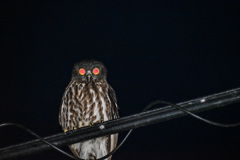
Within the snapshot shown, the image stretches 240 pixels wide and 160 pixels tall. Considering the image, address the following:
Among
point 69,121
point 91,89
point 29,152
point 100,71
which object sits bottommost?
point 29,152

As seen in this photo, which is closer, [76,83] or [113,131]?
[113,131]

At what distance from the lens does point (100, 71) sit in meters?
3.61

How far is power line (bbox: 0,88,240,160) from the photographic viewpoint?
1.29 m

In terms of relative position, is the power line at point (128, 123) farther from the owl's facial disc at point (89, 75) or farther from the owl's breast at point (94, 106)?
the owl's facial disc at point (89, 75)

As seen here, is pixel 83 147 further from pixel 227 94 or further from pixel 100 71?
pixel 227 94

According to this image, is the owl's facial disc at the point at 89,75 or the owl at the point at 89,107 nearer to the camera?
the owl at the point at 89,107

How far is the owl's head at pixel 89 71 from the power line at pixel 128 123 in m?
2.01

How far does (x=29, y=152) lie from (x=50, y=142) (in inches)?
4.4

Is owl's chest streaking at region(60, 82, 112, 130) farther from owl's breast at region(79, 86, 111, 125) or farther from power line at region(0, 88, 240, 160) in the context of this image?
power line at region(0, 88, 240, 160)

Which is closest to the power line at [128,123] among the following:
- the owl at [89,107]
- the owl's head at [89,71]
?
the owl at [89,107]

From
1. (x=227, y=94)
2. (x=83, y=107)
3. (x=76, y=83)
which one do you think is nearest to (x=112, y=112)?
(x=83, y=107)

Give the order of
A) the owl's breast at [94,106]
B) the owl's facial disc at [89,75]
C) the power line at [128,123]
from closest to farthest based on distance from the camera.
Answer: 1. the power line at [128,123]
2. the owl's breast at [94,106]
3. the owl's facial disc at [89,75]

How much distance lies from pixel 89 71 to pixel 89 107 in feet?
1.96

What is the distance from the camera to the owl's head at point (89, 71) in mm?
3521
